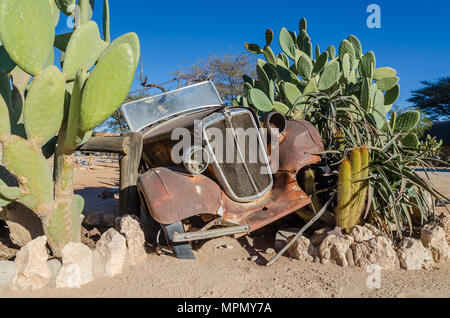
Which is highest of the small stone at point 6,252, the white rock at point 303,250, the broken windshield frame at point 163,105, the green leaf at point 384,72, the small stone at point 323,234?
the green leaf at point 384,72

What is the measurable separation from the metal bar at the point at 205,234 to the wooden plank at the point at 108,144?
135 centimetres

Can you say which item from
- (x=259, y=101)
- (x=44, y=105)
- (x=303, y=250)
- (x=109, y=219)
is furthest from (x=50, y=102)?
(x=259, y=101)

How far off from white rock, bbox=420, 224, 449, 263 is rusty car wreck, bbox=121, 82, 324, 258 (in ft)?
3.40

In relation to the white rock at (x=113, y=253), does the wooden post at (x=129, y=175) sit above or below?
above

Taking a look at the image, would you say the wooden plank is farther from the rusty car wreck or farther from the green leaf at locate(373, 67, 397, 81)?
the green leaf at locate(373, 67, 397, 81)

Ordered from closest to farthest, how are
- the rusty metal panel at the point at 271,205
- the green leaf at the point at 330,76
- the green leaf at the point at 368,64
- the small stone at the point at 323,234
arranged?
the small stone at the point at 323,234 < the rusty metal panel at the point at 271,205 < the green leaf at the point at 330,76 < the green leaf at the point at 368,64

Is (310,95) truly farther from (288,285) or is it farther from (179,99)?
(288,285)

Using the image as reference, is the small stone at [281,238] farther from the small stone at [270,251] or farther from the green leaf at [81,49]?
the green leaf at [81,49]

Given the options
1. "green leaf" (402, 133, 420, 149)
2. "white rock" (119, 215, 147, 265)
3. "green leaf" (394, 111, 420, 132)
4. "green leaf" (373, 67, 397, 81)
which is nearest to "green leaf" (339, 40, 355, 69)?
"green leaf" (373, 67, 397, 81)

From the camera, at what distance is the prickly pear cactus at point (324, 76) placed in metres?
4.07

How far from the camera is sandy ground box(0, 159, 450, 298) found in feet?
7.14

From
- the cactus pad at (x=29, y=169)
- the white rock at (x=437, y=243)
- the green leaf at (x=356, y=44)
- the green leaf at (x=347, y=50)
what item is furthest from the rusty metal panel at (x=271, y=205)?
the green leaf at (x=356, y=44)

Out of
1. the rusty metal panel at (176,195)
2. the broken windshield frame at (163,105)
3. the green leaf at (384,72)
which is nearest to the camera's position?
the rusty metal panel at (176,195)
